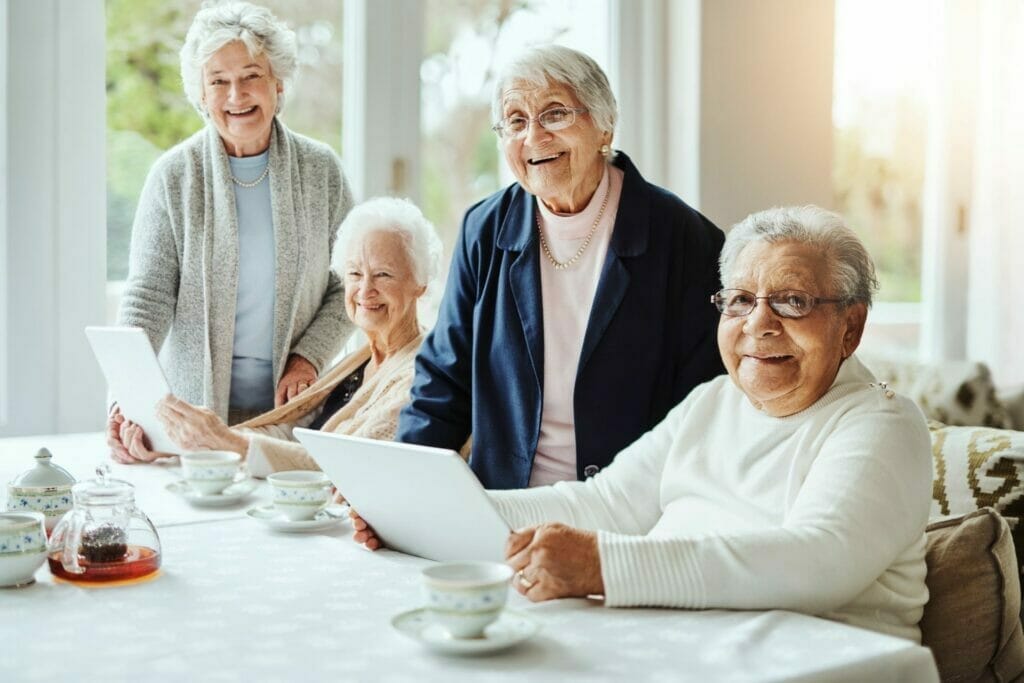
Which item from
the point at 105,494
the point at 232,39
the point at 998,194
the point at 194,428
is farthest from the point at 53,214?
the point at 998,194

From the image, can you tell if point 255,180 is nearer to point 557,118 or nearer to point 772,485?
point 557,118

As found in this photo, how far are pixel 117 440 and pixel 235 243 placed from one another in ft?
1.94

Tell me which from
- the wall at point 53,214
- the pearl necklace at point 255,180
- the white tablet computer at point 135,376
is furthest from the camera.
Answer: the wall at point 53,214

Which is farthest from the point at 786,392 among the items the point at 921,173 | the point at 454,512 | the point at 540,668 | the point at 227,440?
the point at 921,173

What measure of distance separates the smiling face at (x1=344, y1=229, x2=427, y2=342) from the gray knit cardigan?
14.3 inches

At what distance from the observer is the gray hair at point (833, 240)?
162 cm

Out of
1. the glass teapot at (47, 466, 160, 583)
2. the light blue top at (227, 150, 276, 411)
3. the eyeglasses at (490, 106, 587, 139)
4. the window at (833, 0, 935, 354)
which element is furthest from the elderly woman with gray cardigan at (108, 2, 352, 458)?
the window at (833, 0, 935, 354)

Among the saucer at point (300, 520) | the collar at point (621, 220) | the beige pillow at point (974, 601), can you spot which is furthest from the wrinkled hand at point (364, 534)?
the beige pillow at point (974, 601)

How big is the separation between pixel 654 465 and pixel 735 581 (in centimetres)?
44

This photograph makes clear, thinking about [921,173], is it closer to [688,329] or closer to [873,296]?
[688,329]

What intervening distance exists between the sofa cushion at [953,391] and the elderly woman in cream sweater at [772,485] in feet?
5.86

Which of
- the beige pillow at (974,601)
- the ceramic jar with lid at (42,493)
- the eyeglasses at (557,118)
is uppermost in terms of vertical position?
the eyeglasses at (557,118)

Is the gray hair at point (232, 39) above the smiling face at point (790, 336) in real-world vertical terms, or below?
above

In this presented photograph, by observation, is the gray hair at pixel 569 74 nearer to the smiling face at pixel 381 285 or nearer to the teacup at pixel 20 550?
the smiling face at pixel 381 285
